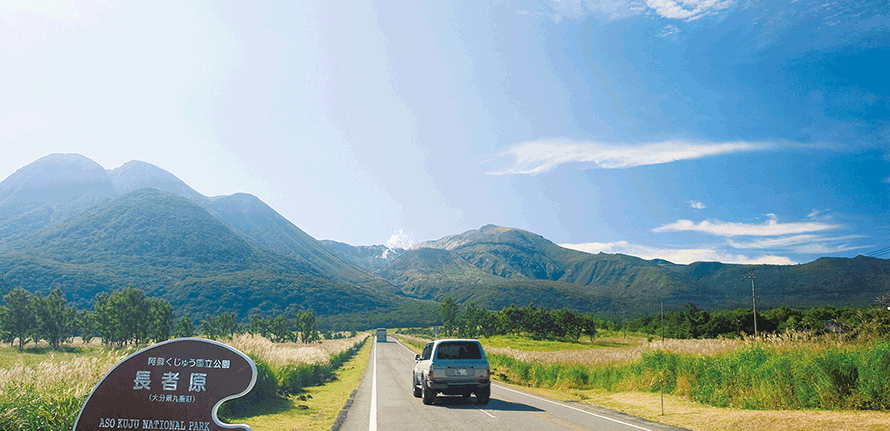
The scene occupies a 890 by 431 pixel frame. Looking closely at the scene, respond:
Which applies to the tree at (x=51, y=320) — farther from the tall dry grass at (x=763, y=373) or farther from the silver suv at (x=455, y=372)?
the tall dry grass at (x=763, y=373)

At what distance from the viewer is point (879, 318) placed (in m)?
16.8

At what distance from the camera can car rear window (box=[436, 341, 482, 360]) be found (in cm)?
1802

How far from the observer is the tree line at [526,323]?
347 feet

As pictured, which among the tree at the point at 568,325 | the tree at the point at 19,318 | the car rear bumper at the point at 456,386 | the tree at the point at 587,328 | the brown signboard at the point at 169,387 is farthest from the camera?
the tree at the point at 587,328

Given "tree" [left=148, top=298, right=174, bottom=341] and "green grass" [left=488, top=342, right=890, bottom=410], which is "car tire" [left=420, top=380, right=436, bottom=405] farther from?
"tree" [left=148, top=298, right=174, bottom=341]

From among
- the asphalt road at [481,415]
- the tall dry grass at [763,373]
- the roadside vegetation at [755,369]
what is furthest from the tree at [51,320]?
the tall dry grass at [763,373]

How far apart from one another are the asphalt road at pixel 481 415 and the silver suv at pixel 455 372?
0.52 meters

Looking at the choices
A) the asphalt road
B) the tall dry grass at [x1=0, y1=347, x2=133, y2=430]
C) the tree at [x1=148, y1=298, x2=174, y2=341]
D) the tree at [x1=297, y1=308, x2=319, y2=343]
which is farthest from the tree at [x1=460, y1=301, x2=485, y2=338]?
the tall dry grass at [x1=0, y1=347, x2=133, y2=430]

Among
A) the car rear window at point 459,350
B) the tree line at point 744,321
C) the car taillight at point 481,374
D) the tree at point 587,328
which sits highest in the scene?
the car rear window at point 459,350

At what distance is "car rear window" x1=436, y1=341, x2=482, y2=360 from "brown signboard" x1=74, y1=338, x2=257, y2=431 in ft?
41.1

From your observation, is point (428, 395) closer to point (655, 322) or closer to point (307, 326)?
point (307, 326)

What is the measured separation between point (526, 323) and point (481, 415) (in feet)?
315

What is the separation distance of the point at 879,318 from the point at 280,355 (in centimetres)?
2320

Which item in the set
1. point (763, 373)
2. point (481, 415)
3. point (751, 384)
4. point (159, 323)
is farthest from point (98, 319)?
point (763, 373)
